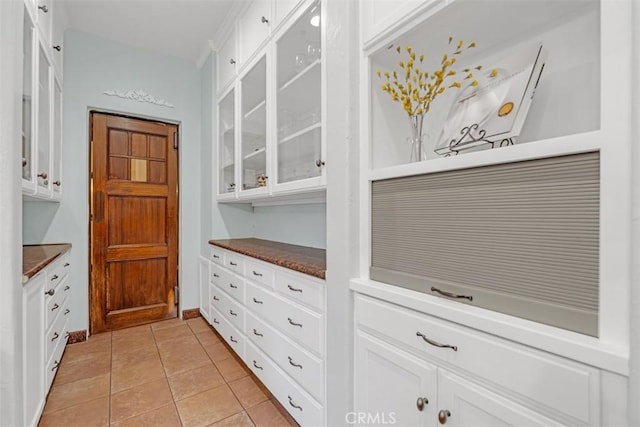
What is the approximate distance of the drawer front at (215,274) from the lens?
2.61 m

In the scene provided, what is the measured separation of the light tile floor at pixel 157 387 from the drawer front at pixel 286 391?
0.32 feet

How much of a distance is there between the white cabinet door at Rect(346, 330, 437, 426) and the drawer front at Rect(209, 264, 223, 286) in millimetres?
1755

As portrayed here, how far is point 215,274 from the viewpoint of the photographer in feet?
8.97

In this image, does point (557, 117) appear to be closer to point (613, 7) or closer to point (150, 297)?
point (613, 7)

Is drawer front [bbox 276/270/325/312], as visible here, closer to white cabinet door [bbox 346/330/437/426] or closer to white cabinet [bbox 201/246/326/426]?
white cabinet [bbox 201/246/326/426]

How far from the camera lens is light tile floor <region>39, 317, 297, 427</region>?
1642mm

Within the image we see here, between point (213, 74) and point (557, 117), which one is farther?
point (213, 74)

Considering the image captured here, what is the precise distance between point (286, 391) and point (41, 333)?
1381 millimetres

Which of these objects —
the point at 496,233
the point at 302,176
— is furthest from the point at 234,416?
the point at 496,233

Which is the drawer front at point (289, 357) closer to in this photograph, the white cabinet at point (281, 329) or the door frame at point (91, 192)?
the white cabinet at point (281, 329)

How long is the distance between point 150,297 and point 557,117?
138 inches

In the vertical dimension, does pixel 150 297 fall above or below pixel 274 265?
below

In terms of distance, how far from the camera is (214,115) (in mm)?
2912

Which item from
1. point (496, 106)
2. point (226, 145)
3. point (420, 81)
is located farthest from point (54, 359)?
point (496, 106)
